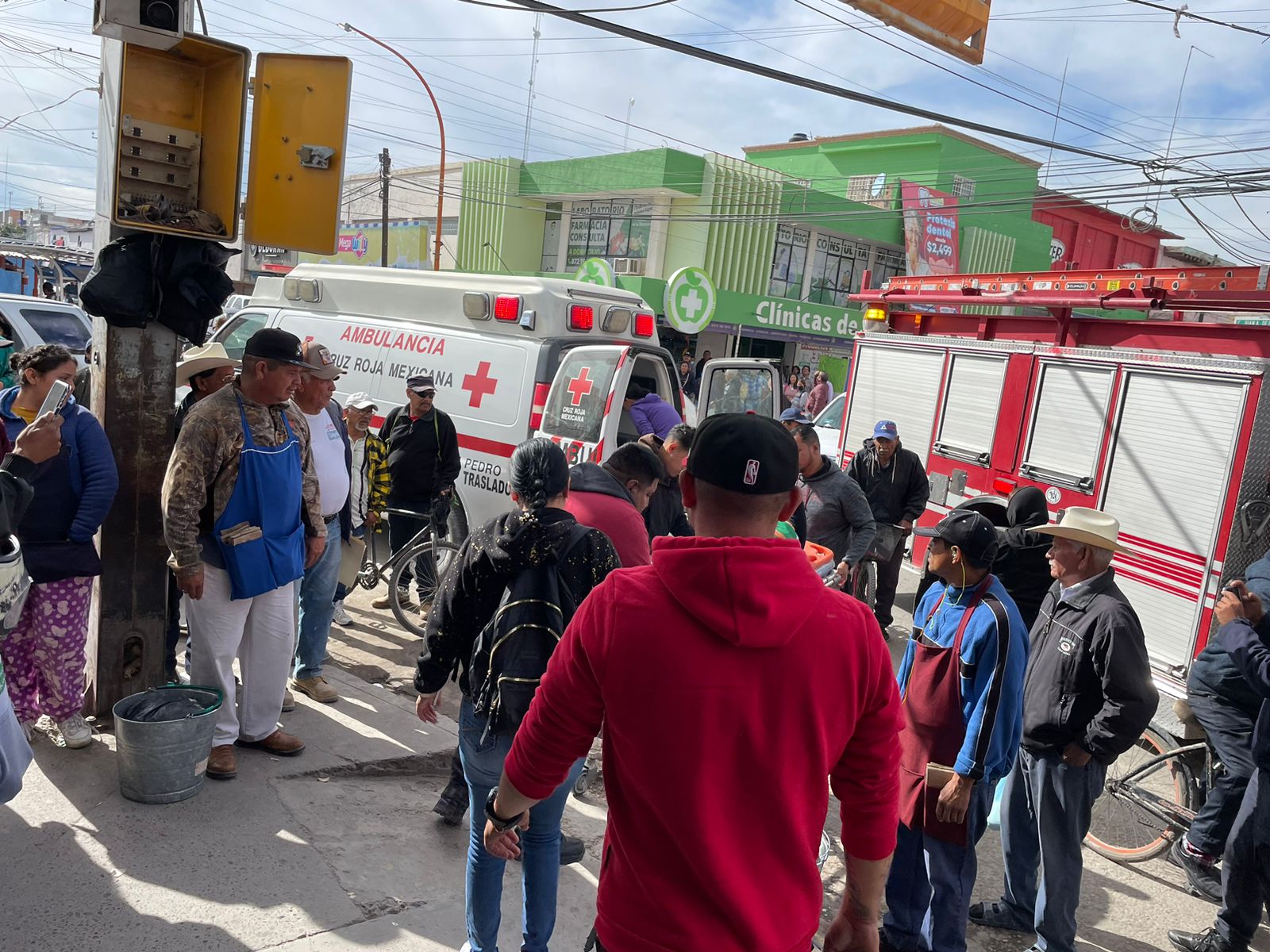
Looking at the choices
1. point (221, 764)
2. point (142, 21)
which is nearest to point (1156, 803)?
point (221, 764)

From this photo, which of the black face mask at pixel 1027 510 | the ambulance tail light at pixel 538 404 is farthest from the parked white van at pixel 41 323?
the black face mask at pixel 1027 510

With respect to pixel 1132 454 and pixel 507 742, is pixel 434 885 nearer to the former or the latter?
pixel 507 742

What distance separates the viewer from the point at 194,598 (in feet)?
12.9

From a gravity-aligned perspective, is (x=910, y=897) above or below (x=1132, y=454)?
below

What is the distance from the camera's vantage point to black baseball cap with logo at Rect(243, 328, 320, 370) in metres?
3.91

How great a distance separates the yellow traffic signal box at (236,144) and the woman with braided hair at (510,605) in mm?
2032

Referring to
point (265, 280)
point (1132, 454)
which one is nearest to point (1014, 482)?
point (1132, 454)

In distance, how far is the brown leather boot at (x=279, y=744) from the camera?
4293mm

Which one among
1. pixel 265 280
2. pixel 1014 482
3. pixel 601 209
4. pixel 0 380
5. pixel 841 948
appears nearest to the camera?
pixel 841 948

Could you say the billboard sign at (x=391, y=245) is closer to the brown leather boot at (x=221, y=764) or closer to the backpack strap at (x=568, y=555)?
the brown leather boot at (x=221, y=764)

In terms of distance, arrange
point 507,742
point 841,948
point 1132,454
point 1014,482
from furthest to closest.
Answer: point 1014,482 → point 1132,454 → point 507,742 → point 841,948

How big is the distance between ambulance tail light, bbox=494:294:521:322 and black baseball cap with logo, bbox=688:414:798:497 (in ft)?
19.6

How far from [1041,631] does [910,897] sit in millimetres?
1163

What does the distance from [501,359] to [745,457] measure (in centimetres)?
614
